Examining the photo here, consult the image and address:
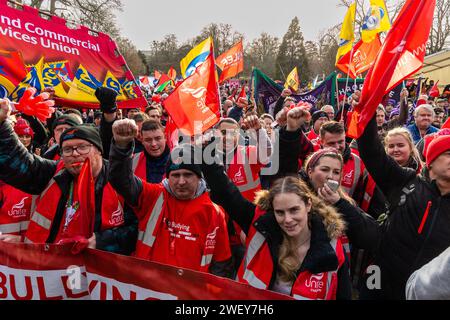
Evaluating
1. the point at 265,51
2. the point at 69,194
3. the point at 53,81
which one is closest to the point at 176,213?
the point at 69,194

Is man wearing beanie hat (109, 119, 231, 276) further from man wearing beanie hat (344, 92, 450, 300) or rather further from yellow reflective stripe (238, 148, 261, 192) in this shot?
yellow reflective stripe (238, 148, 261, 192)

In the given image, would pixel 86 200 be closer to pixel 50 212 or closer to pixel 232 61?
pixel 50 212

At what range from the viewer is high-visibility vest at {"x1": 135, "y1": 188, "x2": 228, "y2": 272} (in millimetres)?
2580

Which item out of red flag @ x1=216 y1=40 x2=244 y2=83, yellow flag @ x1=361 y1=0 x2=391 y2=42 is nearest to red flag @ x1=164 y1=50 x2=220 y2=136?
yellow flag @ x1=361 y1=0 x2=391 y2=42

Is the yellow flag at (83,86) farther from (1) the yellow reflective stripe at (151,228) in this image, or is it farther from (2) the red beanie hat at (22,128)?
(1) the yellow reflective stripe at (151,228)

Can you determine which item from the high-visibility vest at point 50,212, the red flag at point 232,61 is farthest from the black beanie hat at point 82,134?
the red flag at point 232,61

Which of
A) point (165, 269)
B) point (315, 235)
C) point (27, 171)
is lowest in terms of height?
point (165, 269)

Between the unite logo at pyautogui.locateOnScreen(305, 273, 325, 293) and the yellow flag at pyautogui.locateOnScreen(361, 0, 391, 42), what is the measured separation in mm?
6017

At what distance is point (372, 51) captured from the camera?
23.4 ft

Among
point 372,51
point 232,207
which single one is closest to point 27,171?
point 232,207

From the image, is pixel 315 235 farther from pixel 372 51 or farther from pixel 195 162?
pixel 372 51

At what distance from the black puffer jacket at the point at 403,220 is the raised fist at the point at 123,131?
1619mm

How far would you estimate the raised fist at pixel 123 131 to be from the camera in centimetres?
247
